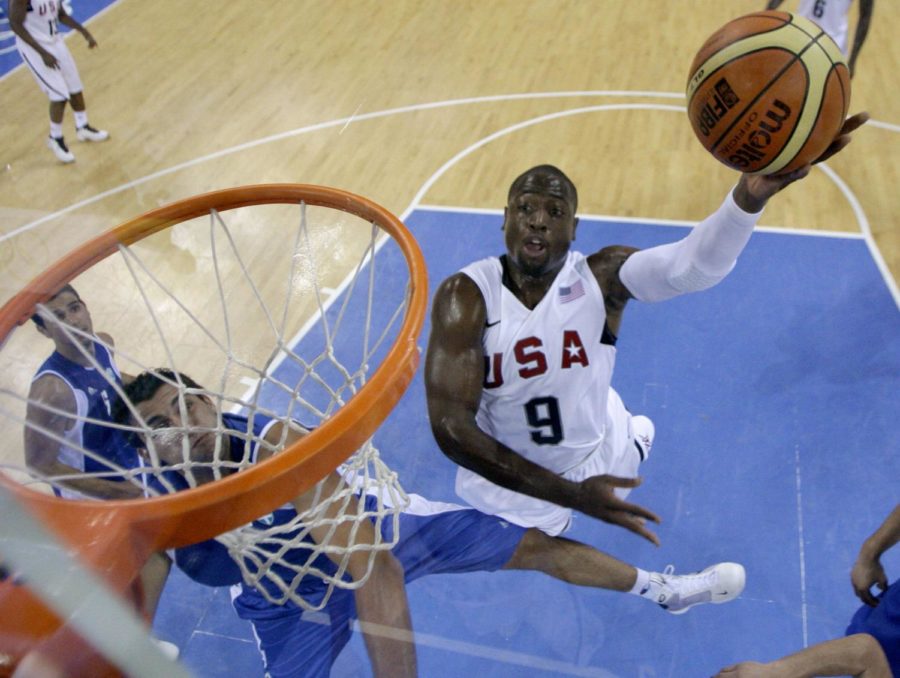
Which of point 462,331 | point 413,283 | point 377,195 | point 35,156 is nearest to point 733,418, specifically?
point 462,331

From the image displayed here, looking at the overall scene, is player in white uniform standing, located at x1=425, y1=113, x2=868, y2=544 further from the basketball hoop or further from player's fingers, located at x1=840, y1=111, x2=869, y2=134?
player's fingers, located at x1=840, y1=111, x2=869, y2=134

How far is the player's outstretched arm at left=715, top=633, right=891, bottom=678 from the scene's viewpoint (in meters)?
2.17

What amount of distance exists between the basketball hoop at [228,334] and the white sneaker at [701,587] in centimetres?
110

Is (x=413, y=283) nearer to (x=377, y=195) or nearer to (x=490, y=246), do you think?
(x=490, y=246)

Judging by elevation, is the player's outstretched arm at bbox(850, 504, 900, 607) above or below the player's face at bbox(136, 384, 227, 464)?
below

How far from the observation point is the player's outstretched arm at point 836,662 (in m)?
2.17

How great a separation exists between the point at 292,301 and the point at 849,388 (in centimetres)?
279

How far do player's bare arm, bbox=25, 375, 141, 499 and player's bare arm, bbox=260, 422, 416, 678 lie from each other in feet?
1.69

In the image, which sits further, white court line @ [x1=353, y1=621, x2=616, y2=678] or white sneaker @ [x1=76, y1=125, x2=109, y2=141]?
white sneaker @ [x1=76, y1=125, x2=109, y2=141]

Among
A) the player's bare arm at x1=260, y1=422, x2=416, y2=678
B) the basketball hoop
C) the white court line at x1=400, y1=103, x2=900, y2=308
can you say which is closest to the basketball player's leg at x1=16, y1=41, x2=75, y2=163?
the basketball hoop

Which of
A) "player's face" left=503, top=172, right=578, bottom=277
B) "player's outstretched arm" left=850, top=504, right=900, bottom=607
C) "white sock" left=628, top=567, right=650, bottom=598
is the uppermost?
"player's face" left=503, top=172, right=578, bottom=277

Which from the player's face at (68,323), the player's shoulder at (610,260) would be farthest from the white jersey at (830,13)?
the player's face at (68,323)

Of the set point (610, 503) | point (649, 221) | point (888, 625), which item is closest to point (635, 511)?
point (610, 503)

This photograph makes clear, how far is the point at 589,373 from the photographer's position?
9.27 ft
